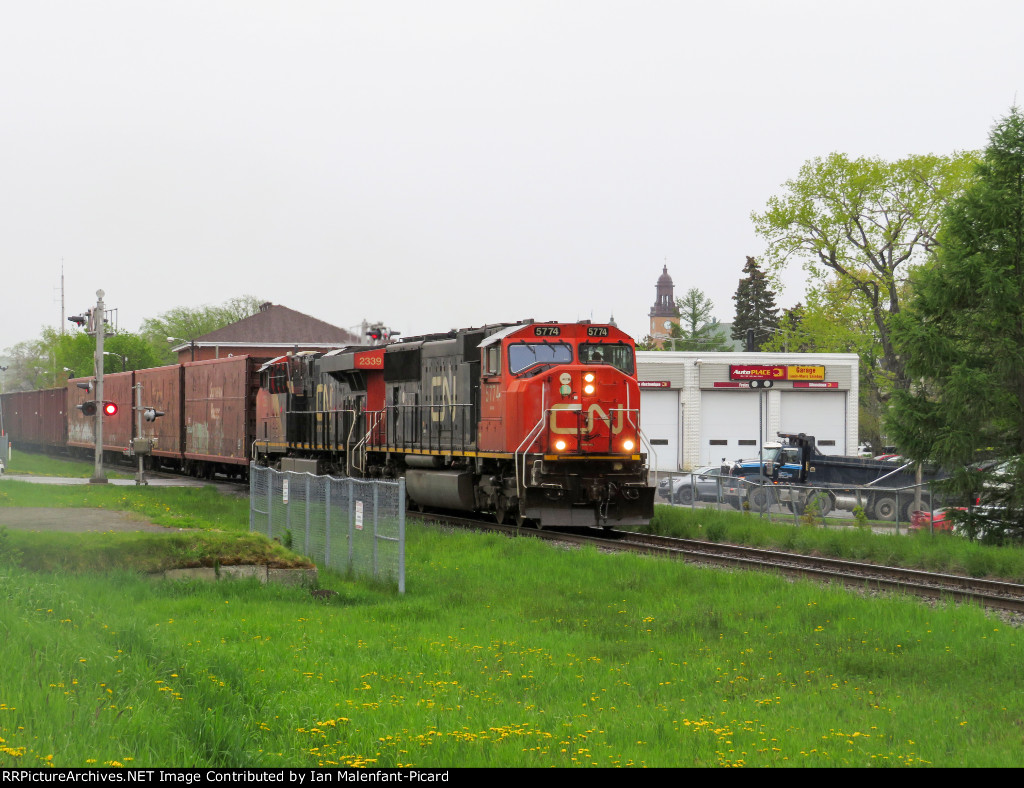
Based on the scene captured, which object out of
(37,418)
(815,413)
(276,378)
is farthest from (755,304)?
(276,378)

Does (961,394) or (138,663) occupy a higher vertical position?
(961,394)

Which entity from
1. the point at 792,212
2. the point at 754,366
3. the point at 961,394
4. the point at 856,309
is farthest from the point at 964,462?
the point at 856,309

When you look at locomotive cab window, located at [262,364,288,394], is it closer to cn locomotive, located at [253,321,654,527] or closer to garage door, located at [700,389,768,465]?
cn locomotive, located at [253,321,654,527]

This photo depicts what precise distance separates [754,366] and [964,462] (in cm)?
4317

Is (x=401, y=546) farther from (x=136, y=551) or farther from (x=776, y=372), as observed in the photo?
(x=776, y=372)

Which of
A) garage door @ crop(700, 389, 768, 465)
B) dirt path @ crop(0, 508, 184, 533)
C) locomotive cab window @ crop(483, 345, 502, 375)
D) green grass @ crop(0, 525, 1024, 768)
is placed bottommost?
green grass @ crop(0, 525, 1024, 768)

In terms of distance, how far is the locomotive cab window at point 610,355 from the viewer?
21.8 meters

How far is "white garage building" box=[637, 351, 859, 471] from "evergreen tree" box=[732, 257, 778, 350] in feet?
142

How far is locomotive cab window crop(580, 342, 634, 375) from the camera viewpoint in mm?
21812

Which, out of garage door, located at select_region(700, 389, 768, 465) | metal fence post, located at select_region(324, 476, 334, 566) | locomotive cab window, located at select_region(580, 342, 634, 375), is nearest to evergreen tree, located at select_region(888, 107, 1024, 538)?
locomotive cab window, located at select_region(580, 342, 634, 375)

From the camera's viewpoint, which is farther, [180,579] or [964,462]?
[964,462]

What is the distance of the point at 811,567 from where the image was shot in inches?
698
